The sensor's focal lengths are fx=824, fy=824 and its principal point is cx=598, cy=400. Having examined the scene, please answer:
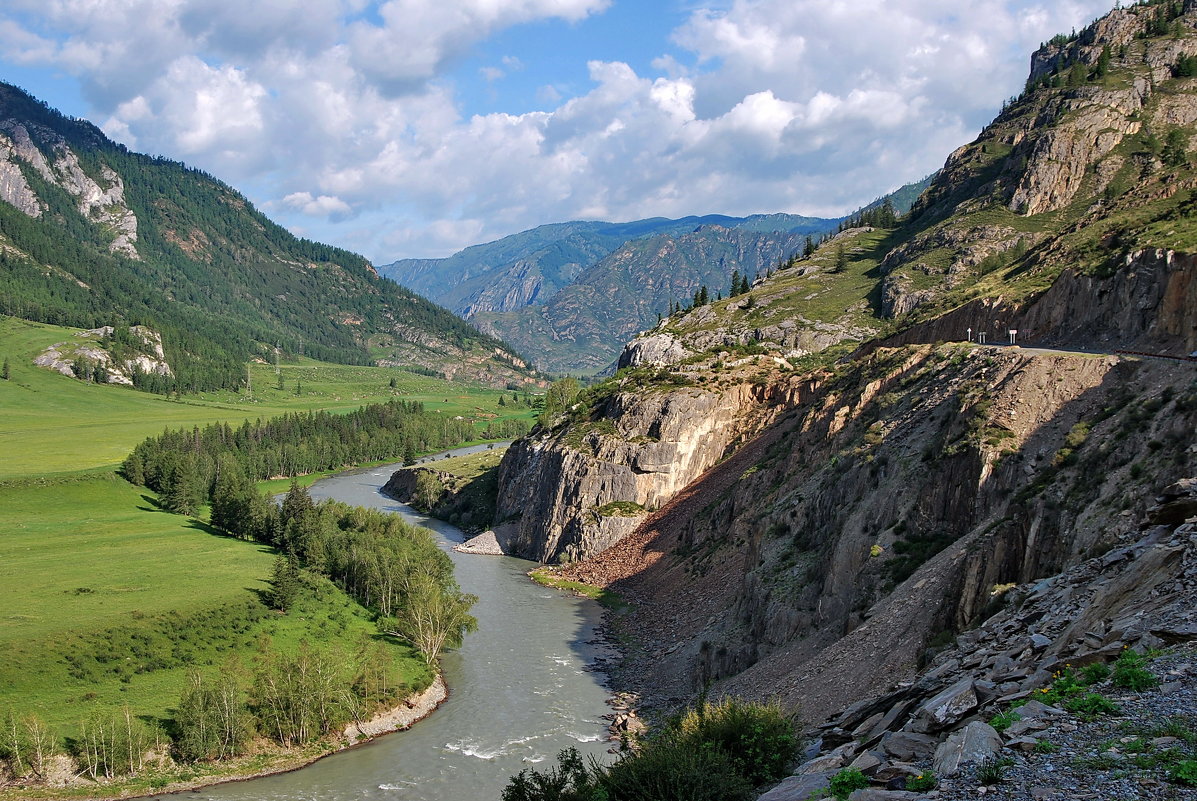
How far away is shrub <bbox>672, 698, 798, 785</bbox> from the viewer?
22.3 meters

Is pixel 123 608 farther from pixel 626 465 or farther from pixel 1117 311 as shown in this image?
pixel 1117 311

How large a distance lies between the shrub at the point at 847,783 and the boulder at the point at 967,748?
4.37 ft

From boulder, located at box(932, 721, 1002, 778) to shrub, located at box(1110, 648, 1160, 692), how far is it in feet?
8.56

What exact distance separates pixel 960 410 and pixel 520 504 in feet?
237

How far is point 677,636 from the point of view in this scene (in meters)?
62.6

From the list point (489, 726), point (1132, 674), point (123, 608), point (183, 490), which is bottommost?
point (489, 726)

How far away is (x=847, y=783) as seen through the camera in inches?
587

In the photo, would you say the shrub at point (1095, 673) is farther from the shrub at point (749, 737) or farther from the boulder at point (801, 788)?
the shrub at point (749, 737)

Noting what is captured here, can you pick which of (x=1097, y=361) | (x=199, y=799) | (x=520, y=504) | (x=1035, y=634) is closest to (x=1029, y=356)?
(x=1097, y=361)

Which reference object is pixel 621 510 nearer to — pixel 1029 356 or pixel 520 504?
pixel 520 504

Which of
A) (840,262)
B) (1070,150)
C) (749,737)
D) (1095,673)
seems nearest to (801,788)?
(1095,673)

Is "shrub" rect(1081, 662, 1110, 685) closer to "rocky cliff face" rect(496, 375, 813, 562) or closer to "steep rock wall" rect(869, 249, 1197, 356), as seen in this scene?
"steep rock wall" rect(869, 249, 1197, 356)

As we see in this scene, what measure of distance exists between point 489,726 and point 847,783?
39.9 m

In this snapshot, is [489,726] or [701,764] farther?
[489,726]
